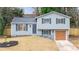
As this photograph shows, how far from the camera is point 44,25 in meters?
2.55

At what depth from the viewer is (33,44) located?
2514 mm

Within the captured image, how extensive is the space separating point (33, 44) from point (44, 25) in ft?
0.89

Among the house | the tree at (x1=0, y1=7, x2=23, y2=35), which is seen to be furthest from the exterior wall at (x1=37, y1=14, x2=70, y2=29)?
the tree at (x1=0, y1=7, x2=23, y2=35)

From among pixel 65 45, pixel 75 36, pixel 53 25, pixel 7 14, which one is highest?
pixel 7 14

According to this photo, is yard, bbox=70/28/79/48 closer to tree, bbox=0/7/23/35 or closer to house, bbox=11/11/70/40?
house, bbox=11/11/70/40

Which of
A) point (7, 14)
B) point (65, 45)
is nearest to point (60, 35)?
point (65, 45)

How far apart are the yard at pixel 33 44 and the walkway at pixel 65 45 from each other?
0.06m

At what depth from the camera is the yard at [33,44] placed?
2498mm

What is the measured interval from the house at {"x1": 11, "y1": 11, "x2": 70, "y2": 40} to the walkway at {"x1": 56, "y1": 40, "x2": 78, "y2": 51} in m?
0.05

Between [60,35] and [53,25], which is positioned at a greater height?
[53,25]

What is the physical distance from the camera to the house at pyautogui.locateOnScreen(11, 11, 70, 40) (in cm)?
253

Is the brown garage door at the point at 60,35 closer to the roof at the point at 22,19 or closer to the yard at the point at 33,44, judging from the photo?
the yard at the point at 33,44

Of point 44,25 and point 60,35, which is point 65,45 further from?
point 44,25
